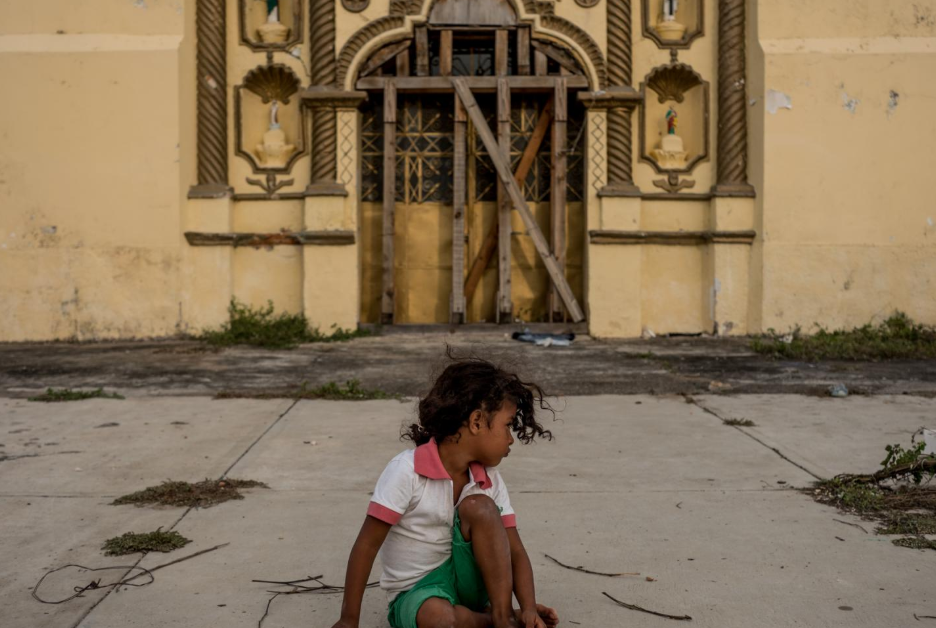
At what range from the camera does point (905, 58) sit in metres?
10.5

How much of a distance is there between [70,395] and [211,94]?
5.37m

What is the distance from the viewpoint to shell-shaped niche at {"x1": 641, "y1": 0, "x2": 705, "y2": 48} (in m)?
11.1

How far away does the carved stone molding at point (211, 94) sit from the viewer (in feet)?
36.0

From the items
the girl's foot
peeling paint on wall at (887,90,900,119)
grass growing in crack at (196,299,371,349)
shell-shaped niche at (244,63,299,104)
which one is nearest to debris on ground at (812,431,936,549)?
the girl's foot

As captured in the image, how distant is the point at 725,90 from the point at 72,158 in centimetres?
697

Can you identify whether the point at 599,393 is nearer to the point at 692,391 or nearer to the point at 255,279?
the point at 692,391

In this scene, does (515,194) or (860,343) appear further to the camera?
(515,194)

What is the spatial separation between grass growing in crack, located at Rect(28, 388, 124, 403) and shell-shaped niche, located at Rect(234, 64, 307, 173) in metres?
5.01

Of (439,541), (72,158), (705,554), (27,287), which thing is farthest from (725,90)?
(439,541)

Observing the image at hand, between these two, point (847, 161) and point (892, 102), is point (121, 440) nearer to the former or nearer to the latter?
point (847, 161)

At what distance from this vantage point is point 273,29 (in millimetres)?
11180

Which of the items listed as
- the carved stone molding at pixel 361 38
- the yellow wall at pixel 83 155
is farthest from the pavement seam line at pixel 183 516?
the carved stone molding at pixel 361 38

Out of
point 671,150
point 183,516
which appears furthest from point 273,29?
point 183,516

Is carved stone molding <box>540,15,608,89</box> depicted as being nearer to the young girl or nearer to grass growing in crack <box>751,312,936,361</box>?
grass growing in crack <box>751,312,936,361</box>
